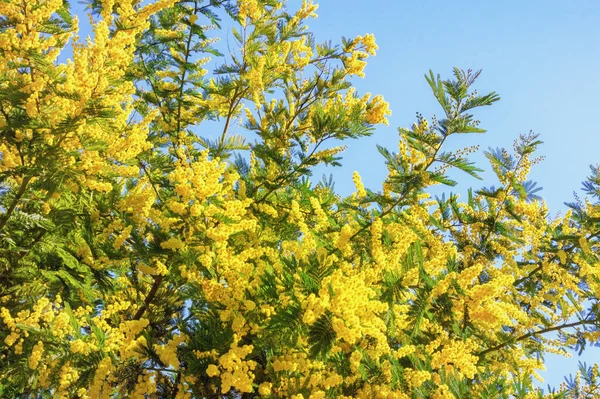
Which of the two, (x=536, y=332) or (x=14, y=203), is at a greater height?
(x=536, y=332)

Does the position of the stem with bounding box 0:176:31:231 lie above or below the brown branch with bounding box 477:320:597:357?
below

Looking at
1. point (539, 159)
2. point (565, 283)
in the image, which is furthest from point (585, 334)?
point (539, 159)

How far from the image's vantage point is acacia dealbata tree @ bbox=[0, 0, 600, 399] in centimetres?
429

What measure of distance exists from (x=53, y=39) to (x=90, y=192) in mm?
1569

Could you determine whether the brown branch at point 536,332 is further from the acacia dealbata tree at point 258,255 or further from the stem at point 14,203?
the stem at point 14,203

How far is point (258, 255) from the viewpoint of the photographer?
4.99 m

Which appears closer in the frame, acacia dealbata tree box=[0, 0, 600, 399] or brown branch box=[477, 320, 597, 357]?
acacia dealbata tree box=[0, 0, 600, 399]

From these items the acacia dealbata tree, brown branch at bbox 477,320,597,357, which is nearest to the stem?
the acacia dealbata tree

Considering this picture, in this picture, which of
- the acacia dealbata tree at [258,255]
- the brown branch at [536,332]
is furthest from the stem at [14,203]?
the brown branch at [536,332]

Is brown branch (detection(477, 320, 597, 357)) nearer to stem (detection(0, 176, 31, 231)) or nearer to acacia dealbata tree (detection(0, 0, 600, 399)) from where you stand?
acacia dealbata tree (detection(0, 0, 600, 399))

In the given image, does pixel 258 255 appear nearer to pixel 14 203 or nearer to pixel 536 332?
pixel 14 203

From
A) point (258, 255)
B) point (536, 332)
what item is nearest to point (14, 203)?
point (258, 255)

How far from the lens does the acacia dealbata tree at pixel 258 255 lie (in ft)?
14.1

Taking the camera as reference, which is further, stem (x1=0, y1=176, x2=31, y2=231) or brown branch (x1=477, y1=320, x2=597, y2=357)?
brown branch (x1=477, y1=320, x2=597, y2=357)
